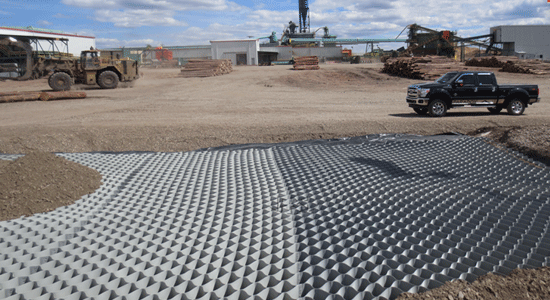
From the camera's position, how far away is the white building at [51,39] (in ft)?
127

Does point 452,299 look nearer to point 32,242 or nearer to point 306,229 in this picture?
point 306,229

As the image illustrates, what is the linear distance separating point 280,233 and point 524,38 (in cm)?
5790

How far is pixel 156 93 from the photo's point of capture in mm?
24188

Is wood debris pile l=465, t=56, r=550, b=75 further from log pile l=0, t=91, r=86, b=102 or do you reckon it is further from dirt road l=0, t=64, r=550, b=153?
log pile l=0, t=91, r=86, b=102

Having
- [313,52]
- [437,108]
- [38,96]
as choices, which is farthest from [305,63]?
[313,52]

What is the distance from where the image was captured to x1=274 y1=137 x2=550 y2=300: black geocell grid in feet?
11.6

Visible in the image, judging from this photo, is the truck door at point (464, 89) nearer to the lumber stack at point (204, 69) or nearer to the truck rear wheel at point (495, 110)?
the truck rear wheel at point (495, 110)

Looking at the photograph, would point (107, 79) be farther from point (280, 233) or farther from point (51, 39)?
point (280, 233)

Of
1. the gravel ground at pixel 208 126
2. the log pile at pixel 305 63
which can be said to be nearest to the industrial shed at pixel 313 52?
the log pile at pixel 305 63

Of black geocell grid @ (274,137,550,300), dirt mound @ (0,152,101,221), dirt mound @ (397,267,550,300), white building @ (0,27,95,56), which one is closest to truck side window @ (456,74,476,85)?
black geocell grid @ (274,137,550,300)

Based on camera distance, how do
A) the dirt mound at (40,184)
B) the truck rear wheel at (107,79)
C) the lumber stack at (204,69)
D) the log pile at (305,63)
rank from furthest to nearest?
the log pile at (305,63) → the lumber stack at (204,69) → the truck rear wheel at (107,79) → the dirt mound at (40,184)

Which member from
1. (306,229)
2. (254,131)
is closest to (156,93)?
(254,131)

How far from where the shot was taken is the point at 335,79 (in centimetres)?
3119

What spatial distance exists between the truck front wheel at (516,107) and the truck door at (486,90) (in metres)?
0.58
